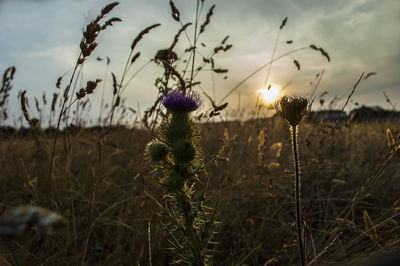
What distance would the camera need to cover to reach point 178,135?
158 cm

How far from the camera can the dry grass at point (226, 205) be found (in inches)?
77.0

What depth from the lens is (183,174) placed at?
54.8 inches

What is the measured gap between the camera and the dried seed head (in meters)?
1.39

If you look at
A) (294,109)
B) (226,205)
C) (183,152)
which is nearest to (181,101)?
(183,152)

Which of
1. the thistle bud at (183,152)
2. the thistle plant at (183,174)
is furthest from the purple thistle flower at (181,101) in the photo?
the thistle bud at (183,152)

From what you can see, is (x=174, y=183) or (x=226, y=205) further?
(x=226, y=205)

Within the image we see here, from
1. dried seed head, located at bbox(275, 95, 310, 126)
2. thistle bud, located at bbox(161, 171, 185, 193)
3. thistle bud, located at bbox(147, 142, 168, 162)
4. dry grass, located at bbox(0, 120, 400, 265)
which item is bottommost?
dry grass, located at bbox(0, 120, 400, 265)

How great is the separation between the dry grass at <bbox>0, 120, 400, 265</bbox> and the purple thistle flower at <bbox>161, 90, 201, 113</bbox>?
380mm

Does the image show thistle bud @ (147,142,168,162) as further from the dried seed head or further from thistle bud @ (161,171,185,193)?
the dried seed head

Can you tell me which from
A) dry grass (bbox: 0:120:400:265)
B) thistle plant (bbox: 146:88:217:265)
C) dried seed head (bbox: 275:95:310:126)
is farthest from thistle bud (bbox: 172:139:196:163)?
dried seed head (bbox: 275:95:310:126)

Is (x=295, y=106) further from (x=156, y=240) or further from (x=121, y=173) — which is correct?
(x=121, y=173)

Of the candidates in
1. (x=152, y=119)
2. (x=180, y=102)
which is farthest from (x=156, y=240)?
(x=180, y=102)

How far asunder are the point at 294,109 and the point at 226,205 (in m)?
1.08

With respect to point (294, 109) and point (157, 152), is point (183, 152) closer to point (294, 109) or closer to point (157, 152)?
point (157, 152)
